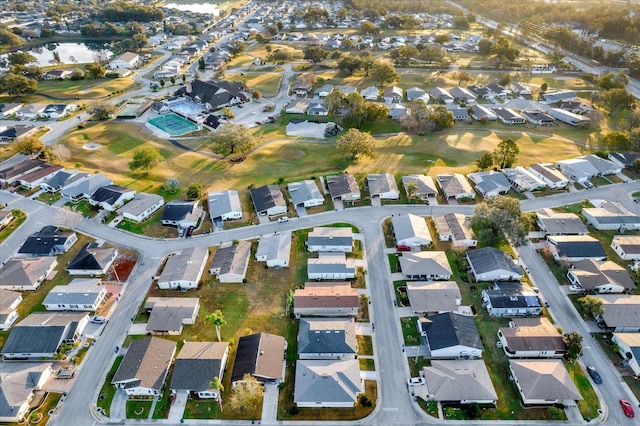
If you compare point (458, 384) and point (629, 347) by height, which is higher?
point (629, 347)

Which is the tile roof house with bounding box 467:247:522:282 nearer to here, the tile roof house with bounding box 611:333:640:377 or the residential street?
the residential street

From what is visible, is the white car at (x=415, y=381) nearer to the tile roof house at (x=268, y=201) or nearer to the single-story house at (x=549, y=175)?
the tile roof house at (x=268, y=201)

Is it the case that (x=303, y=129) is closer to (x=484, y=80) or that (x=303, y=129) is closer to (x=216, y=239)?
(x=216, y=239)

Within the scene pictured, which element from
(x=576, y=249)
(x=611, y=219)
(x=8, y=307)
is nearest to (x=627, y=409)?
(x=576, y=249)

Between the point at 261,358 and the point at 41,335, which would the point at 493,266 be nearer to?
the point at 261,358

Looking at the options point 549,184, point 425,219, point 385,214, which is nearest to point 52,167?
point 385,214

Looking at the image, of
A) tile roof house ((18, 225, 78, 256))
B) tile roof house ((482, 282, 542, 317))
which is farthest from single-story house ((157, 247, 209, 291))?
tile roof house ((482, 282, 542, 317))

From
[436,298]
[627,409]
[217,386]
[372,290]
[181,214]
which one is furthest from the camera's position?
[181,214]
